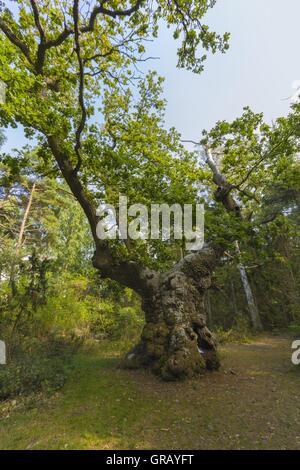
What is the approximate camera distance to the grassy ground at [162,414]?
2.73 m

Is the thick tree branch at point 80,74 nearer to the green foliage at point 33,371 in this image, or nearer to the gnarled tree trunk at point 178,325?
the gnarled tree trunk at point 178,325

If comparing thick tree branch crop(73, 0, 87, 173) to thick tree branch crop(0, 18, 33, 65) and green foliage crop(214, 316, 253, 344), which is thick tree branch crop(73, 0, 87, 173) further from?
green foliage crop(214, 316, 253, 344)

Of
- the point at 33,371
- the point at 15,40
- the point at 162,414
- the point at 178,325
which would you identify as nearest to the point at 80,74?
the point at 15,40

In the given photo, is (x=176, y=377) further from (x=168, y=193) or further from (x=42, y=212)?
(x=42, y=212)

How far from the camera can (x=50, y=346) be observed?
21.6 ft

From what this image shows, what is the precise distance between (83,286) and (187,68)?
9.68 m

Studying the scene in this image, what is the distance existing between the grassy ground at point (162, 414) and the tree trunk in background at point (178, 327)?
0.84 feet

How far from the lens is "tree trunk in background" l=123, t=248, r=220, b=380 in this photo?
15.5 feet

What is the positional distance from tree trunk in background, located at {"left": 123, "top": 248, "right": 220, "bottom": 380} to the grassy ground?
0.26 m

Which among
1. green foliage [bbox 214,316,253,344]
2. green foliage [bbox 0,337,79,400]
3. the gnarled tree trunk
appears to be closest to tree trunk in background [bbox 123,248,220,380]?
the gnarled tree trunk

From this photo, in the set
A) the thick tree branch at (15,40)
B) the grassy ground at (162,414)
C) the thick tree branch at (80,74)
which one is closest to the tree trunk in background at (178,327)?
the grassy ground at (162,414)

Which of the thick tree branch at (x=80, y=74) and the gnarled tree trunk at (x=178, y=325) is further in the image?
the gnarled tree trunk at (x=178, y=325)

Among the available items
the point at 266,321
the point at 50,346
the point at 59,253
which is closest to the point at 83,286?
the point at 50,346

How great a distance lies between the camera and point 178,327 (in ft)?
16.6
